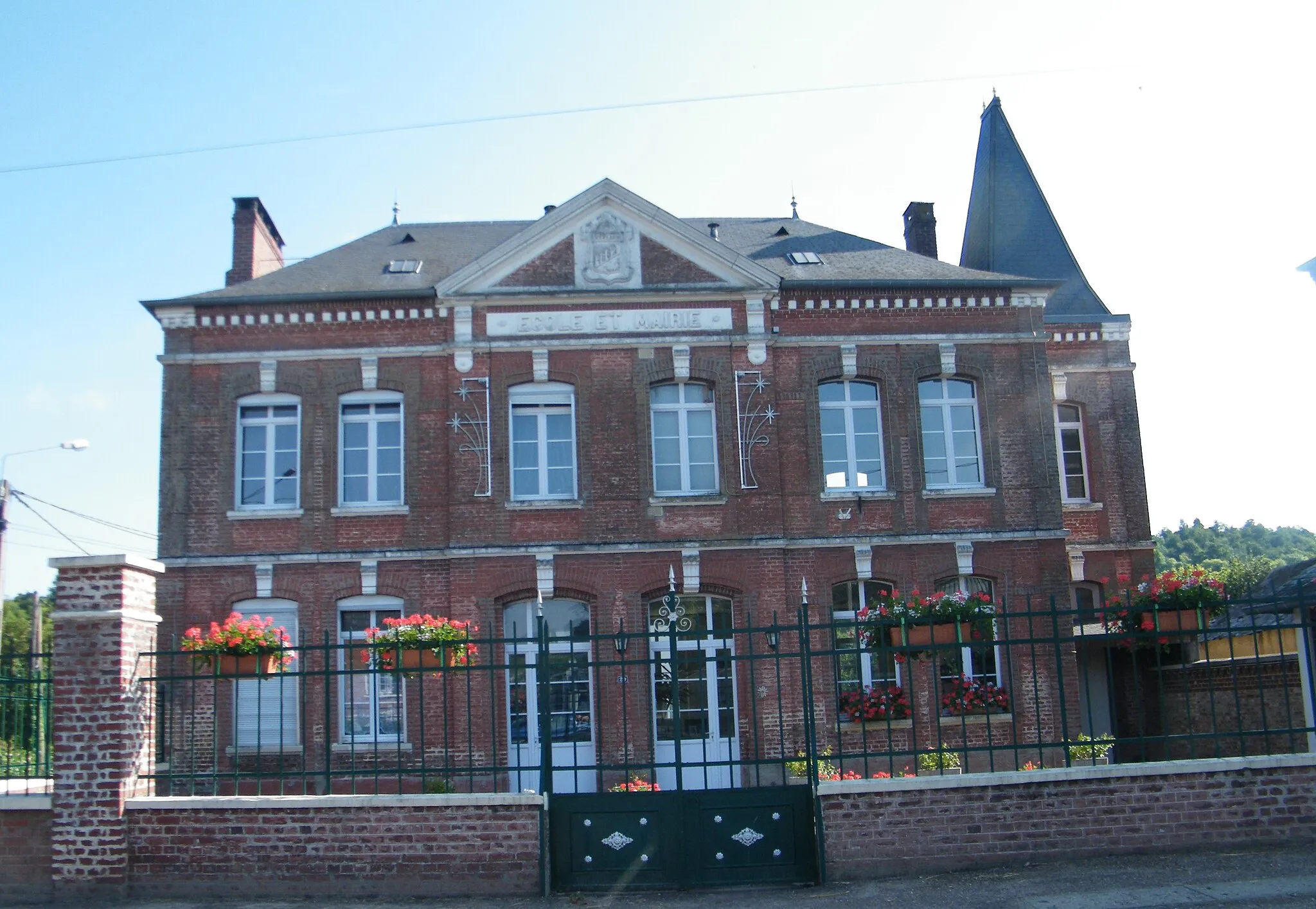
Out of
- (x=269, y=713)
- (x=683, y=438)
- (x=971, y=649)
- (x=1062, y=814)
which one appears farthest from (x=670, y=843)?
(x=269, y=713)

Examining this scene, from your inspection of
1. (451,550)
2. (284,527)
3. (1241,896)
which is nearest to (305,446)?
(284,527)

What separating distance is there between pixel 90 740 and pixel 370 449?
331 inches

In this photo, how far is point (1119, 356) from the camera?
21.6 metres

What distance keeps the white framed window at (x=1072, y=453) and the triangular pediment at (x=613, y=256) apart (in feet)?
23.0

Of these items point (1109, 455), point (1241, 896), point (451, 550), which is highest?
point (1109, 455)

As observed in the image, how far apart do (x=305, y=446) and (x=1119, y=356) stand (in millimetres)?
14523

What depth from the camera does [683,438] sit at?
1786 cm

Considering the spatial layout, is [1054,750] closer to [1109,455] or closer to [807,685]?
[1109,455]

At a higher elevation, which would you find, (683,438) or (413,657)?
(683,438)

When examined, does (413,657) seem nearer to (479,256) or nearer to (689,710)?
(689,710)

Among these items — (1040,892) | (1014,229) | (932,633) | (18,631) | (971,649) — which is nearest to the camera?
(1040,892)

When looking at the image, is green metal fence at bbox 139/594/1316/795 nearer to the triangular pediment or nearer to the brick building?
the brick building

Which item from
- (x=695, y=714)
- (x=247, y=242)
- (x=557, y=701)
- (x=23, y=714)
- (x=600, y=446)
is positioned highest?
(x=247, y=242)

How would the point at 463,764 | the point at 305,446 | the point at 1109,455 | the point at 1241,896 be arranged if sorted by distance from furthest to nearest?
the point at 1109,455, the point at 305,446, the point at 463,764, the point at 1241,896
